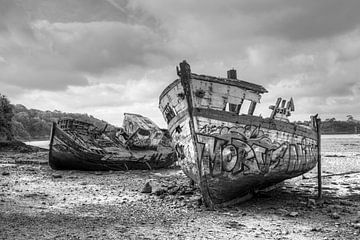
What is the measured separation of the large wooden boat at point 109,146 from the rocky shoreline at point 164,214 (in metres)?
4.81

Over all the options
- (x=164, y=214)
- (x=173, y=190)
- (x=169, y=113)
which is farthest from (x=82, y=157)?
(x=164, y=214)

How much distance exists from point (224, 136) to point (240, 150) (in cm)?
54

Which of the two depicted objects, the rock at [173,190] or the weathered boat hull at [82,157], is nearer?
the rock at [173,190]

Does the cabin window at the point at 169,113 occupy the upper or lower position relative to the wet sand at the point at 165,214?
upper

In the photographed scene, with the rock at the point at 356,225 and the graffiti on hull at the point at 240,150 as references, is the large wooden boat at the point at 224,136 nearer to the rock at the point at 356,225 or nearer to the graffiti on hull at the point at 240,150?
the graffiti on hull at the point at 240,150

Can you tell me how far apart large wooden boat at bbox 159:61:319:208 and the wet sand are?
68 cm

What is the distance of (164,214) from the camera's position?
7.81 meters

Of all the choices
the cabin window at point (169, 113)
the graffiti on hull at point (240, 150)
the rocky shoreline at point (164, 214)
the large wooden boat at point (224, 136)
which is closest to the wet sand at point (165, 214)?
the rocky shoreline at point (164, 214)

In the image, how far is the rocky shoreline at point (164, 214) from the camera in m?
6.25

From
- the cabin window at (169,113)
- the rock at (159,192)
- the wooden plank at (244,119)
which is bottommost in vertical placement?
the rock at (159,192)

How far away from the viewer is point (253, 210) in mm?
8359

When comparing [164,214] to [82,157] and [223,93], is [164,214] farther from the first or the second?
[82,157]

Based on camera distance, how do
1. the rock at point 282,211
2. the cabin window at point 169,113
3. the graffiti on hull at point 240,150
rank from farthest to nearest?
1. the cabin window at point 169,113
2. the graffiti on hull at point 240,150
3. the rock at point 282,211

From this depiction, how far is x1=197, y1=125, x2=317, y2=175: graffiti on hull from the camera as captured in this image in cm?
814
